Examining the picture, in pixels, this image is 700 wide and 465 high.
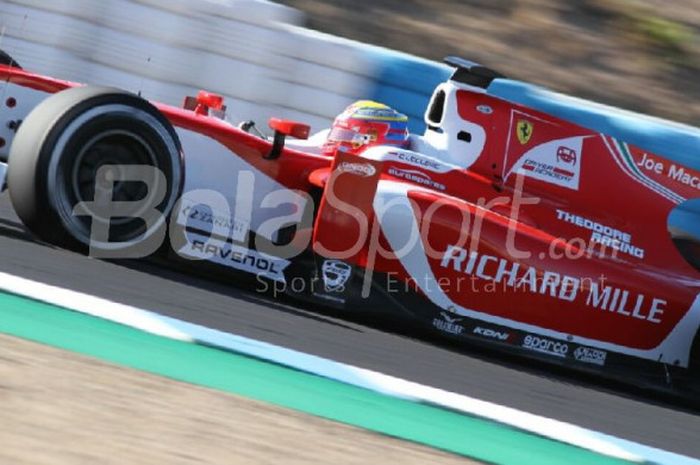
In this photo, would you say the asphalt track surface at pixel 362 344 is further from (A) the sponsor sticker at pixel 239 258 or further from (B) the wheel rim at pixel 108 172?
(B) the wheel rim at pixel 108 172

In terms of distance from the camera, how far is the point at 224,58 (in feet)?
28.1

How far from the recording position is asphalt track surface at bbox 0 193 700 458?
5020 millimetres

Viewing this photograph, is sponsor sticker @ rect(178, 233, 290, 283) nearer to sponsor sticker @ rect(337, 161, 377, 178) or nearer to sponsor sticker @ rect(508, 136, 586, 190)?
sponsor sticker @ rect(337, 161, 377, 178)

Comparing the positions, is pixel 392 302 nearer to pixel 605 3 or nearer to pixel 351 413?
pixel 351 413

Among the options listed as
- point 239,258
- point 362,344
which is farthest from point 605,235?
point 239,258

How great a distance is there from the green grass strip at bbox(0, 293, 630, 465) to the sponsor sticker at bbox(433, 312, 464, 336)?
1.38 metres

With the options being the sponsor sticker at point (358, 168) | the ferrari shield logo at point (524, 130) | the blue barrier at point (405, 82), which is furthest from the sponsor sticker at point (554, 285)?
the blue barrier at point (405, 82)

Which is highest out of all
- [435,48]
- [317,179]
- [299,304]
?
[435,48]

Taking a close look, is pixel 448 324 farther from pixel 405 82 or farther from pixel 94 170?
pixel 405 82

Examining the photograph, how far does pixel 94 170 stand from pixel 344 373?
1.72 meters

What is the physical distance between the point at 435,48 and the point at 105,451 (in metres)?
8.63

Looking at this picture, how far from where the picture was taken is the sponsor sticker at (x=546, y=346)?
598 cm

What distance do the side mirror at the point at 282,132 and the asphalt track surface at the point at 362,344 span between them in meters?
0.73

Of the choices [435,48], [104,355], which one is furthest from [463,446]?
[435,48]
